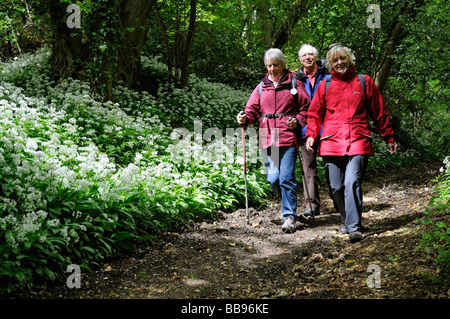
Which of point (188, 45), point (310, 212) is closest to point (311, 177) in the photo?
point (310, 212)

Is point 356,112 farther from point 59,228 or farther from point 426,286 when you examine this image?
point 59,228

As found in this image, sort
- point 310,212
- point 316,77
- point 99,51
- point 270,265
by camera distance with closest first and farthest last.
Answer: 1. point 270,265
2. point 316,77
3. point 310,212
4. point 99,51

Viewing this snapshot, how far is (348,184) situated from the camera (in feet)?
14.9

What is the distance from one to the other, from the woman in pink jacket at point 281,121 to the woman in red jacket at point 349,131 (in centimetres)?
68

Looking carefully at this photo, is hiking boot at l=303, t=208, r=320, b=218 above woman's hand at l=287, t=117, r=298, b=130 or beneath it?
beneath

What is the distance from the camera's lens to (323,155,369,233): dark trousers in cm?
450

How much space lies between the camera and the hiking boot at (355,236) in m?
4.48

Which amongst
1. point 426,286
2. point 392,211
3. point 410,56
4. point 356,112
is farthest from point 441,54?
point 426,286

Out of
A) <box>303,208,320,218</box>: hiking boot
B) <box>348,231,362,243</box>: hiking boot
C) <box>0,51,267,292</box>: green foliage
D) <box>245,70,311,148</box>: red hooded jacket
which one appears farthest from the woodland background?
<box>245,70,311,148</box>: red hooded jacket

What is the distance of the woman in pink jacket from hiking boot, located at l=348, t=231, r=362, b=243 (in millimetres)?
914

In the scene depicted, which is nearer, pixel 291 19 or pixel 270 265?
pixel 270 265

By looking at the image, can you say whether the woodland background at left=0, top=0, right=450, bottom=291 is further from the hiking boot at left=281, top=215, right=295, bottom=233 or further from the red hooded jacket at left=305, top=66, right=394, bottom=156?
the hiking boot at left=281, top=215, right=295, bottom=233

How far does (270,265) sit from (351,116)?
6.51 ft

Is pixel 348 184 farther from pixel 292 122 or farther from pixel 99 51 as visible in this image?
pixel 99 51
